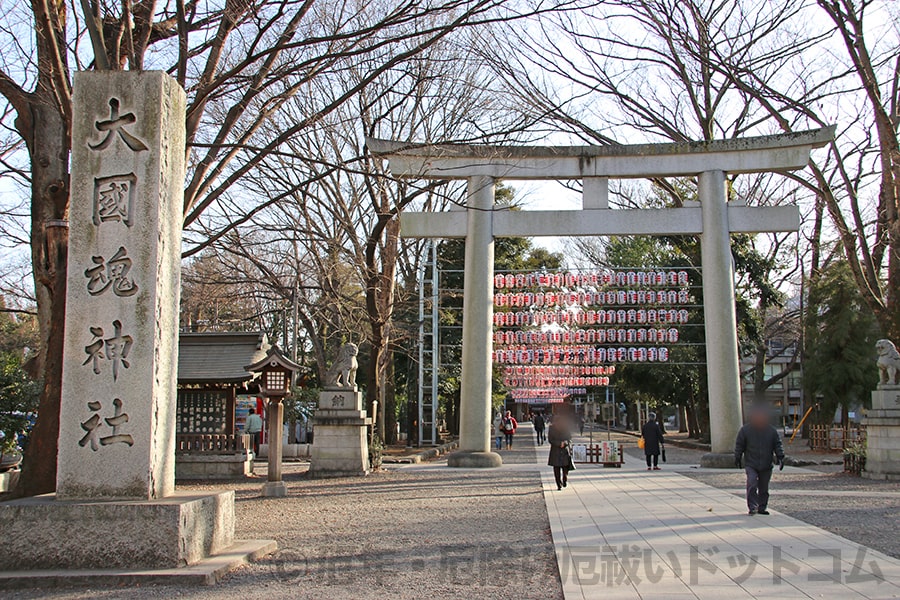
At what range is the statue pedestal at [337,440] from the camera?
1841 centimetres

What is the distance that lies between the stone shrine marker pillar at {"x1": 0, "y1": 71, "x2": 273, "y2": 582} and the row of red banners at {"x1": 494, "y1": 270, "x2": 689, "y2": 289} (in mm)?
16322

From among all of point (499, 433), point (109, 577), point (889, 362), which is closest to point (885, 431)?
point (889, 362)

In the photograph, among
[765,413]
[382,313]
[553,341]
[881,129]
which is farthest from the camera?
[553,341]

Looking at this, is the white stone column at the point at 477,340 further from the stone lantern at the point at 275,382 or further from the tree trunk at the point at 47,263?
the tree trunk at the point at 47,263

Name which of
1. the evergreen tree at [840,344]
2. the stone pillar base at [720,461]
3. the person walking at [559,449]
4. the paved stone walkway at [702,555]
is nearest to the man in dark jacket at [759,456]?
the paved stone walkway at [702,555]

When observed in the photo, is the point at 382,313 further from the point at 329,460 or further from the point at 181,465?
the point at 181,465

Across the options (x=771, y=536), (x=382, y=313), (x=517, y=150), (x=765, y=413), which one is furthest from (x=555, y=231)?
(x=771, y=536)

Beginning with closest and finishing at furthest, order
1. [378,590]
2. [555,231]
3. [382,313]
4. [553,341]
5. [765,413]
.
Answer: [378,590] → [765,413] → [555,231] → [382,313] → [553,341]

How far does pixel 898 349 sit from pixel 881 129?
5.16 meters

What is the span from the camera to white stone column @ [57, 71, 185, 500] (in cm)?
700

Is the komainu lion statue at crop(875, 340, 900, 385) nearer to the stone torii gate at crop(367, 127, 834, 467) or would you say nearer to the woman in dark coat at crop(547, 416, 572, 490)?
the stone torii gate at crop(367, 127, 834, 467)

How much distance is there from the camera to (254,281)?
19.2m

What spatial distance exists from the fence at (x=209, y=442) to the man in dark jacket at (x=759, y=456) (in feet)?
39.5

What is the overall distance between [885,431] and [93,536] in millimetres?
15805
